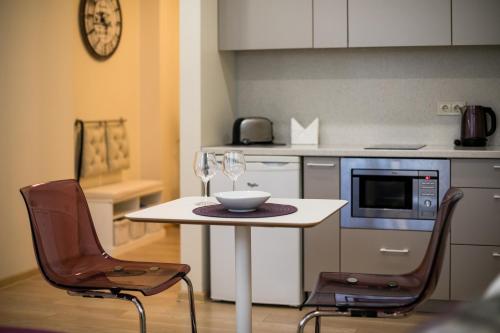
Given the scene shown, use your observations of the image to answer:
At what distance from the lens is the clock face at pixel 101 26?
244 inches

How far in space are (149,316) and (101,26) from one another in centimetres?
302

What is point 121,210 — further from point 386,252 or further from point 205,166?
point 205,166

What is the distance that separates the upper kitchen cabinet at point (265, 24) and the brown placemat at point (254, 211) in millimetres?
1826

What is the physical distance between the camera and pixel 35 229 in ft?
9.46

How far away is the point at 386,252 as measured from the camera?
4254 mm

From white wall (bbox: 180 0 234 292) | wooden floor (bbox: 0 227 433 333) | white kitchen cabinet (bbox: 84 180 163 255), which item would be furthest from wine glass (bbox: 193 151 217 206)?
white kitchen cabinet (bbox: 84 180 163 255)

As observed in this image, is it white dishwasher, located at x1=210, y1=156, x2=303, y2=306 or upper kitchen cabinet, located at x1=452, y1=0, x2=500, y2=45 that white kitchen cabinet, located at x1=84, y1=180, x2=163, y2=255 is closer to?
white dishwasher, located at x1=210, y1=156, x2=303, y2=306

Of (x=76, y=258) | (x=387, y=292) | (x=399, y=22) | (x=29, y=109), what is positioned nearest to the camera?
(x=387, y=292)

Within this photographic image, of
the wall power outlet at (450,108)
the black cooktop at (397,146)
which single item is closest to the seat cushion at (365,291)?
the black cooktop at (397,146)

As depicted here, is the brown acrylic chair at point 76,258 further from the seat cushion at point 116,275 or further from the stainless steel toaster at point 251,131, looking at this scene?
the stainless steel toaster at point 251,131

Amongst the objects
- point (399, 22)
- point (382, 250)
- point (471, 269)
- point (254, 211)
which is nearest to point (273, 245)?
point (382, 250)

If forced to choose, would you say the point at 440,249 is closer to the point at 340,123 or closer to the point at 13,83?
the point at 340,123

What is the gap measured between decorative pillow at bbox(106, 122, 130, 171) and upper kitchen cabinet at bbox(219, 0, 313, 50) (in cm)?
204

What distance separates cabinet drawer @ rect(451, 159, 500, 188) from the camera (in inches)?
160
